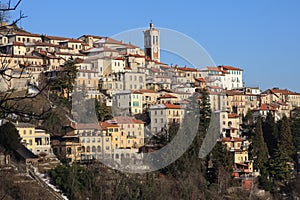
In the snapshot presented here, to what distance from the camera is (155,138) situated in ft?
92.3

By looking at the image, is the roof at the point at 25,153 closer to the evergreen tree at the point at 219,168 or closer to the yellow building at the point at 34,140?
the yellow building at the point at 34,140

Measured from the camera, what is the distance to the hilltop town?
81.8ft

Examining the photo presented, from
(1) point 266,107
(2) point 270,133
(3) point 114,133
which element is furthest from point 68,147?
(1) point 266,107

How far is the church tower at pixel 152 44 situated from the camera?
132 ft

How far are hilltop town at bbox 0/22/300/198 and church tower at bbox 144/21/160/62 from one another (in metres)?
0.07

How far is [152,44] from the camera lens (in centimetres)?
4144

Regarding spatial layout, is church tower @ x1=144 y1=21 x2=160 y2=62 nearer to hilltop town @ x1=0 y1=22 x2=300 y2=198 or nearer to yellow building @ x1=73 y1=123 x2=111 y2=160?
hilltop town @ x1=0 y1=22 x2=300 y2=198

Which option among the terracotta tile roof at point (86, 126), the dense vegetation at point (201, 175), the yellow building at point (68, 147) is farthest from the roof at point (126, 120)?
the yellow building at point (68, 147)

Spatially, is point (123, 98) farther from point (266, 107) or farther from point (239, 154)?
point (266, 107)

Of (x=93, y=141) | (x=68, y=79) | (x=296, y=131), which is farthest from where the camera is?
(x=296, y=131)

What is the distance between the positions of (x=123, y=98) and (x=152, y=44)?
34.0 ft

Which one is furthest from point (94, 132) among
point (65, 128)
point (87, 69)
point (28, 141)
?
point (87, 69)

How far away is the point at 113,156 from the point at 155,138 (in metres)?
2.98

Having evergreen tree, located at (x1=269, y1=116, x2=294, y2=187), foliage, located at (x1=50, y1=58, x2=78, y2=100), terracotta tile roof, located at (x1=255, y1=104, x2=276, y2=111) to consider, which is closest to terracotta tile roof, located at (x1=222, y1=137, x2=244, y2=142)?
evergreen tree, located at (x1=269, y1=116, x2=294, y2=187)
